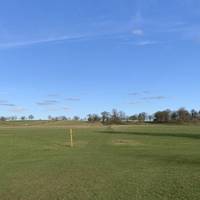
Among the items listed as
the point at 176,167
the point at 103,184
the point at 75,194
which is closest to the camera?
the point at 75,194

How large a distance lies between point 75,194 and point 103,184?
5.80ft

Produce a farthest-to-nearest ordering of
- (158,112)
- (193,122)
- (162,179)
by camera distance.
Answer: (158,112) → (193,122) → (162,179)

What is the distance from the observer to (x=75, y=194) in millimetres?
11828

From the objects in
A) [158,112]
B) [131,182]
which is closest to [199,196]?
[131,182]

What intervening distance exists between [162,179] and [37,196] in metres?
4.43

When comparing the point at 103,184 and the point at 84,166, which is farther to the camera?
the point at 84,166

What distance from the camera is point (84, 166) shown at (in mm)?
18891

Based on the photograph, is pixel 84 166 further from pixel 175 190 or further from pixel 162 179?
pixel 175 190

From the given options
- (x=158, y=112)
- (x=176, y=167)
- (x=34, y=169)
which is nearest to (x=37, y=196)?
(x=34, y=169)

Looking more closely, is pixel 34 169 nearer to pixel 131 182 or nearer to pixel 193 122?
pixel 131 182

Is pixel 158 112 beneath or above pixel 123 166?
above

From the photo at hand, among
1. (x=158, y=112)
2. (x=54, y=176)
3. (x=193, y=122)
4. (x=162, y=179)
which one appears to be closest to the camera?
(x=162, y=179)

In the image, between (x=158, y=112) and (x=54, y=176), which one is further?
(x=158, y=112)

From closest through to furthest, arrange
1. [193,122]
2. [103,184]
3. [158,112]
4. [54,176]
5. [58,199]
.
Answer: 1. [58,199]
2. [103,184]
3. [54,176]
4. [193,122]
5. [158,112]
